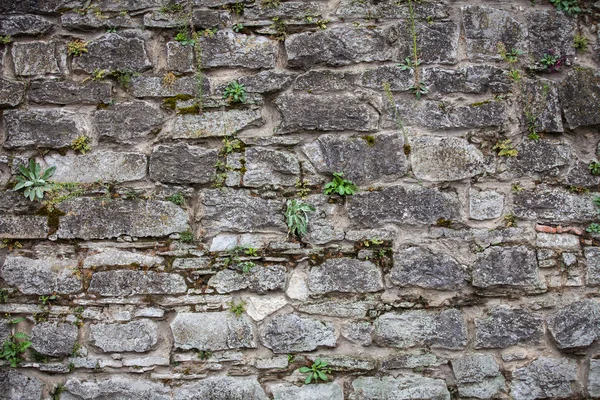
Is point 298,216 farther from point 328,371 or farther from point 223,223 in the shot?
point 328,371

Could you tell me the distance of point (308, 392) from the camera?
2.64 meters

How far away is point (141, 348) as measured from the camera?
8.73 ft

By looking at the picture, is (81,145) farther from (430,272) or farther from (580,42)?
(580,42)

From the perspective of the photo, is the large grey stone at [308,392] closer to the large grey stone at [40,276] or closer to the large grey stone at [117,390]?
the large grey stone at [117,390]

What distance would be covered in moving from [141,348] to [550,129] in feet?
7.90

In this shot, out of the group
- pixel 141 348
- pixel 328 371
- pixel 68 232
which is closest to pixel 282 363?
pixel 328 371

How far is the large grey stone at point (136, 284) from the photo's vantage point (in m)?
2.69

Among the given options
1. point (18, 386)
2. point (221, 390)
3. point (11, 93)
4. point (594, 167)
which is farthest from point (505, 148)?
point (18, 386)

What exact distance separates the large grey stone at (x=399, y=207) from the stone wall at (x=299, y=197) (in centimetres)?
1

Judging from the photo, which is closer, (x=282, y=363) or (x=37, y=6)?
(x=282, y=363)

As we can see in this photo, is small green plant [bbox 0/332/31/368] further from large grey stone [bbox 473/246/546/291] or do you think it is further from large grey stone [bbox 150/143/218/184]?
large grey stone [bbox 473/246/546/291]

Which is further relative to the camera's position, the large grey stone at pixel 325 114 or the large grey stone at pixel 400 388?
the large grey stone at pixel 325 114

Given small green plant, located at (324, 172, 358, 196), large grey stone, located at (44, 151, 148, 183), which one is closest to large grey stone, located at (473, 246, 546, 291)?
small green plant, located at (324, 172, 358, 196)

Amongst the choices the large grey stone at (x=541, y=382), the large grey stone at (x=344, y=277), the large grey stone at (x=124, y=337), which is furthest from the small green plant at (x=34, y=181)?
the large grey stone at (x=541, y=382)
